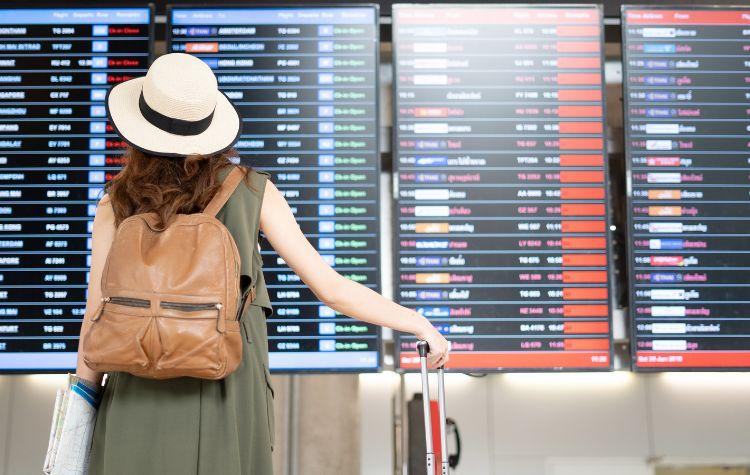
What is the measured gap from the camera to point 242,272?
1973 millimetres

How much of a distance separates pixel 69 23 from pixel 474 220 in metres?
2.02

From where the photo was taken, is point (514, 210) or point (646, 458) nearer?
point (514, 210)

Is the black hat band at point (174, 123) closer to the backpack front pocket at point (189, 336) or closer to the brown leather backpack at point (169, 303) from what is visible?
the brown leather backpack at point (169, 303)

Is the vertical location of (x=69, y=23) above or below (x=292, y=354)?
above

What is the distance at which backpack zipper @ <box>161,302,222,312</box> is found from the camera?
176 centimetres

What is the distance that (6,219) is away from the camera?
379 centimetres

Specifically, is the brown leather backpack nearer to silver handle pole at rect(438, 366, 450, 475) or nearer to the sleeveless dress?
the sleeveless dress

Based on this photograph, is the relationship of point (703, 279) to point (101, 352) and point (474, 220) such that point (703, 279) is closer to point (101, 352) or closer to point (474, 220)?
point (474, 220)

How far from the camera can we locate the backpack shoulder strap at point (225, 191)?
194 centimetres

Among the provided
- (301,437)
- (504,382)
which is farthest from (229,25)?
(504,382)

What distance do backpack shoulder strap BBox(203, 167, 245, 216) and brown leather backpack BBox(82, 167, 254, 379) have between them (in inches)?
3.5

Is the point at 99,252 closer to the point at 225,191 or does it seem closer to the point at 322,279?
the point at 225,191

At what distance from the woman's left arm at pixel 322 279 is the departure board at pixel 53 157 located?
6.46ft

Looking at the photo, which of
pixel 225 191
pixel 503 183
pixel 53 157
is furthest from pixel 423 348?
pixel 53 157
